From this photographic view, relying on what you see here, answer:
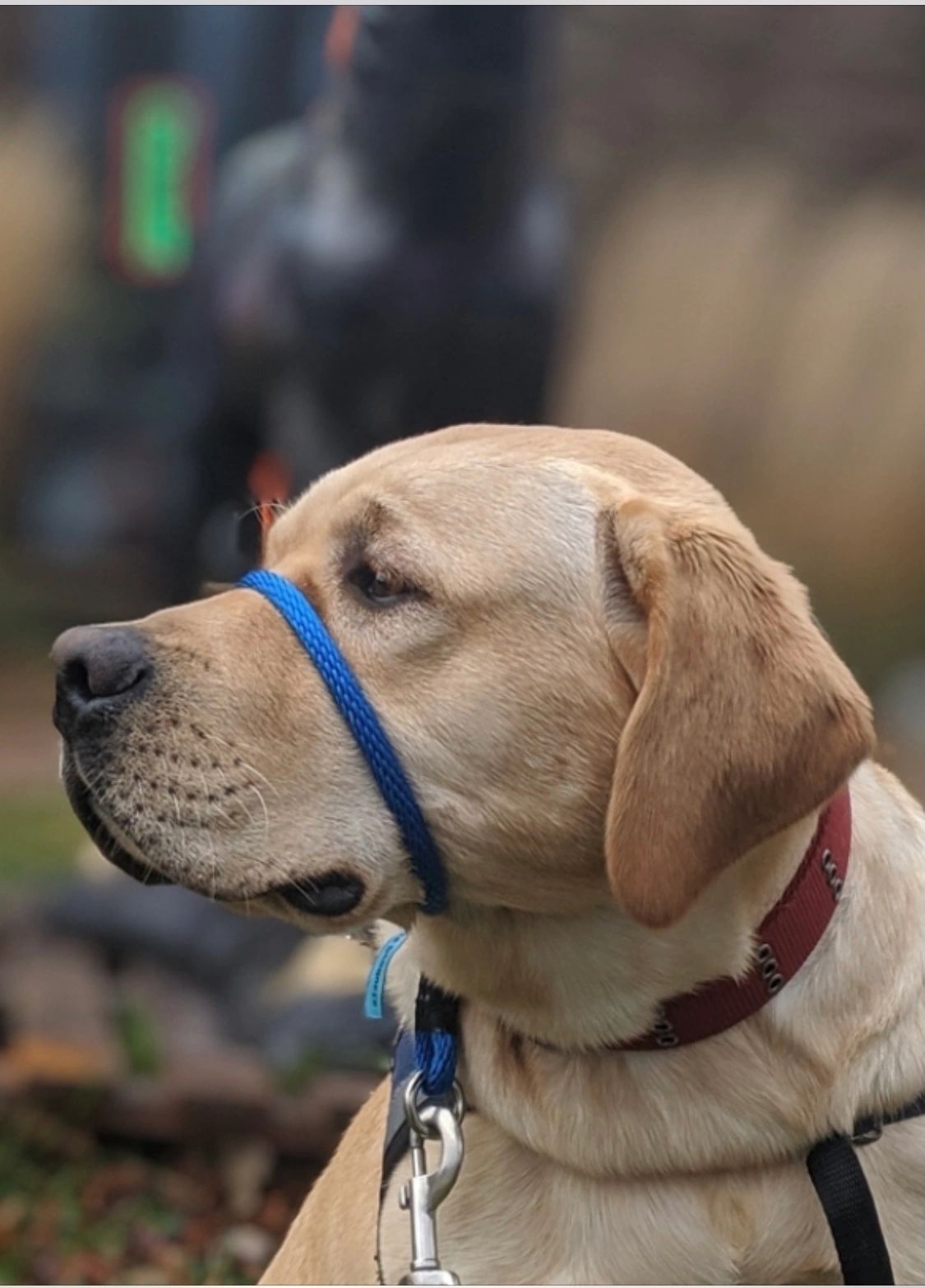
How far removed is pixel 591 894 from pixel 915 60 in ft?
13.3

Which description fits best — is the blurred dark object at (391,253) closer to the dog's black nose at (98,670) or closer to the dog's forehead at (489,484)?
the dog's forehead at (489,484)

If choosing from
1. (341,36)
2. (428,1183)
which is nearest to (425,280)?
(341,36)

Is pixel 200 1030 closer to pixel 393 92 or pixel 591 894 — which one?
pixel 393 92

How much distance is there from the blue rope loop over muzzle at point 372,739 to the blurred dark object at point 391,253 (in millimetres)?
3094

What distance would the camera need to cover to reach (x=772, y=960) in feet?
8.57

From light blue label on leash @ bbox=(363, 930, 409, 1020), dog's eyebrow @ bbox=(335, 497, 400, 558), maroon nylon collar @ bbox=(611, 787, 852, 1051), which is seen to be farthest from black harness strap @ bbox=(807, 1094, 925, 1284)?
dog's eyebrow @ bbox=(335, 497, 400, 558)

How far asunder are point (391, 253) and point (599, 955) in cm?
359

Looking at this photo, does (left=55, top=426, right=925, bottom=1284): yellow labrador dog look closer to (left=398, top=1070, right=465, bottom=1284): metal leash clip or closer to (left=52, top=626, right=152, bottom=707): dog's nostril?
(left=52, top=626, right=152, bottom=707): dog's nostril

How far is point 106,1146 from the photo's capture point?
5.57 meters

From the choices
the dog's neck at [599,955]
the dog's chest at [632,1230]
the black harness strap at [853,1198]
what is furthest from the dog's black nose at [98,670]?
the black harness strap at [853,1198]

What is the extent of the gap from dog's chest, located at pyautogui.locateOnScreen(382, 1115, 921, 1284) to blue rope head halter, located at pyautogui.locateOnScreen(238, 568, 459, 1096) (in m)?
0.21

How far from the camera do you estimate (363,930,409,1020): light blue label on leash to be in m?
3.00

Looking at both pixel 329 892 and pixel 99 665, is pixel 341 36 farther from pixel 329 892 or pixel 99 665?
pixel 329 892

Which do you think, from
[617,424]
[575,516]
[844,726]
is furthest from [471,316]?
[844,726]
